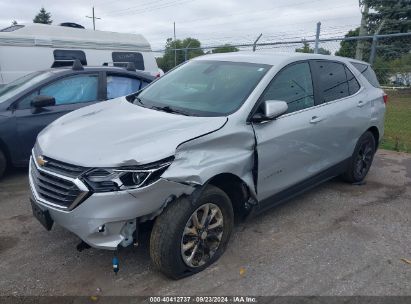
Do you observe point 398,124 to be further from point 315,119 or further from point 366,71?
point 315,119

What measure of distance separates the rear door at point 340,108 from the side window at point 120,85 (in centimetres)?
322

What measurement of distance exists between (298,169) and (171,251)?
1.72 meters

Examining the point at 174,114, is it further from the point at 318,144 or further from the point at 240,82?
the point at 318,144

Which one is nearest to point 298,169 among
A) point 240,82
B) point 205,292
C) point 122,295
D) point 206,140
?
point 240,82

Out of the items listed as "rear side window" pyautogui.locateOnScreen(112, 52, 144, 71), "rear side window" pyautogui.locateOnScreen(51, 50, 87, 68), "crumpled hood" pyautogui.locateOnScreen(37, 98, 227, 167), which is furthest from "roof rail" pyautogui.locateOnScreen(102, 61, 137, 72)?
"crumpled hood" pyautogui.locateOnScreen(37, 98, 227, 167)

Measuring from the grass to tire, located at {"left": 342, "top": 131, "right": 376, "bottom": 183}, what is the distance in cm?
236

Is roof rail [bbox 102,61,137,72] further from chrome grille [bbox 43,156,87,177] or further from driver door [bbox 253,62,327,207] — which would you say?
chrome grille [bbox 43,156,87,177]

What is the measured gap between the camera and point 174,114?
346 centimetres

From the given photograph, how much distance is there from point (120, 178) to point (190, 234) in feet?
2.45

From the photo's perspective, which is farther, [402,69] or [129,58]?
[402,69]

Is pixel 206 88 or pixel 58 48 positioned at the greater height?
pixel 58 48

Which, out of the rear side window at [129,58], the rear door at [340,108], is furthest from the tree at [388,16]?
the rear door at [340,108]

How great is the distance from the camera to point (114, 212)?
2723mm

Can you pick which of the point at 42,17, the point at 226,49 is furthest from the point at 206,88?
the point at 42,17
